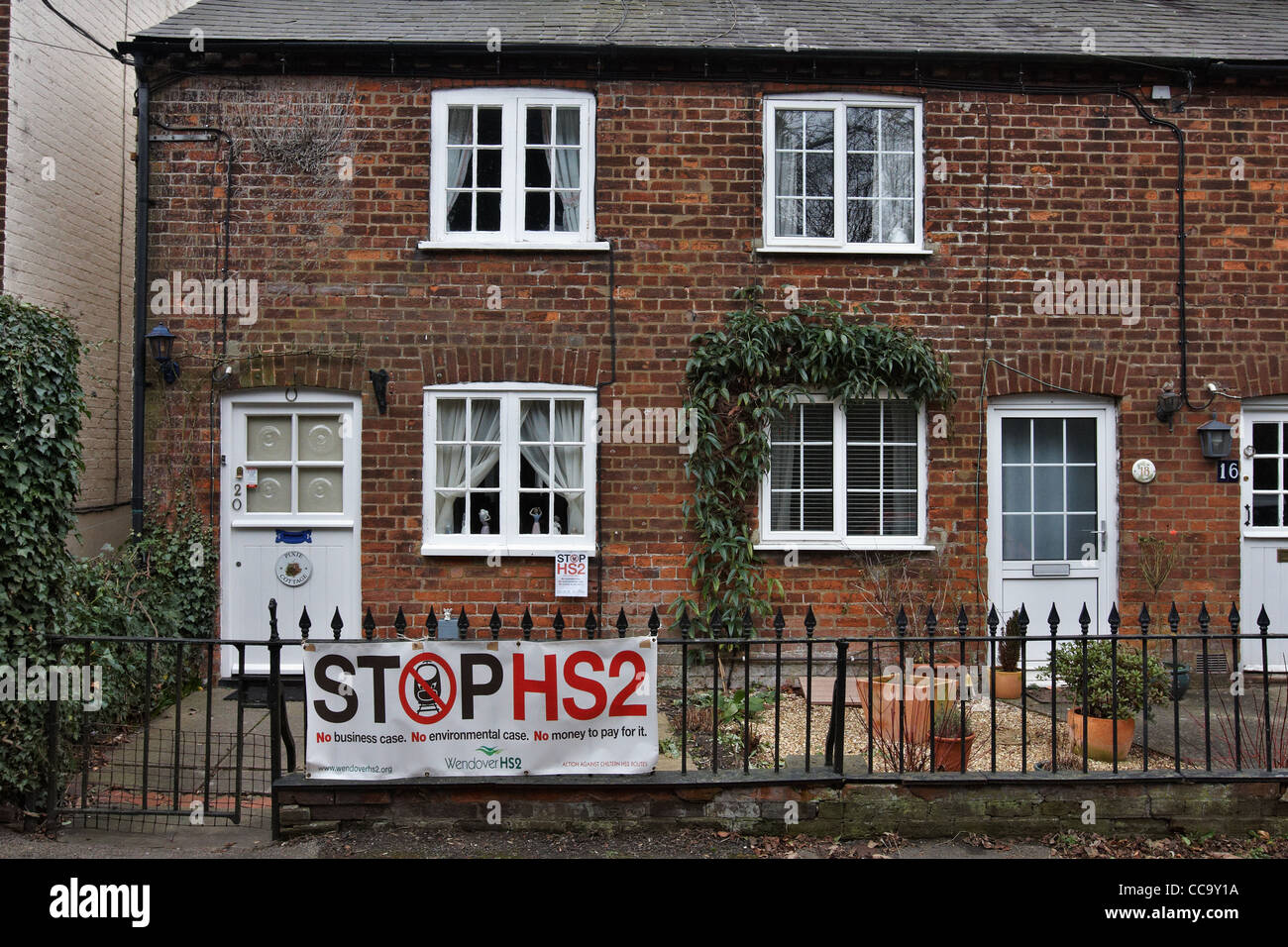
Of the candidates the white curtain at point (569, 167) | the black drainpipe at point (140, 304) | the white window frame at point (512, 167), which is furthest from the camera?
the white curtain at point (569, 167)

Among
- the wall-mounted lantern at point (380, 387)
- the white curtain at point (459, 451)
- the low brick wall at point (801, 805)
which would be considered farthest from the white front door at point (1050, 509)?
the wall-mounted lantern at point (380, 387)

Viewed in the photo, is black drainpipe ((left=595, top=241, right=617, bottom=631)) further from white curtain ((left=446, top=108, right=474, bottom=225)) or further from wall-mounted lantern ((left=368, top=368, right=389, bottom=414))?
wall-mounted lantern ((left=368, top=368, right=389, bottom=414))

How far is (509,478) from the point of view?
28.1ft

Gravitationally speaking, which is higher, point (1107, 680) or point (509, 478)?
A: point (509, 478)

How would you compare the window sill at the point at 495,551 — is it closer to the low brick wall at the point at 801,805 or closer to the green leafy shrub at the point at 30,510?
the green leafy shrub at the point at 30,510

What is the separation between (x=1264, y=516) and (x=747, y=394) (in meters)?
5.05

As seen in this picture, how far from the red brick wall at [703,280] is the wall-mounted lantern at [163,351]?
150mm

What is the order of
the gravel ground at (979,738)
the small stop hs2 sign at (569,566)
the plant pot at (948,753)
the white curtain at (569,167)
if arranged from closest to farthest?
the plant pot at (948,753) → the gravel ground at (979,738) → the small stop hs2 sign at (569,566) → the white curtain at (569,167)

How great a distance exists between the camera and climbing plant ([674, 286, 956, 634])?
8.38 m

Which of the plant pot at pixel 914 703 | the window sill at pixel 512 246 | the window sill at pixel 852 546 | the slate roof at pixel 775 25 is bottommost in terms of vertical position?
the plant pot at pixel 914 703

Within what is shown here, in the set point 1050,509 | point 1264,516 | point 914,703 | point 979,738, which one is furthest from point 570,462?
point 1264,516

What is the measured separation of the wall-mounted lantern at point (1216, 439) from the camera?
8.55 m

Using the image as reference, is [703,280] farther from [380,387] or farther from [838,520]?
[380,387]

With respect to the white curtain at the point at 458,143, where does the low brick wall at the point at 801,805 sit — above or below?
below
